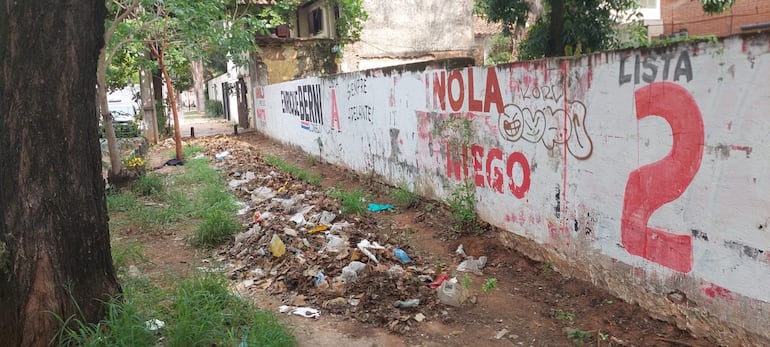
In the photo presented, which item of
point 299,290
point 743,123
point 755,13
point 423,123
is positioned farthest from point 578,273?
point 755,13

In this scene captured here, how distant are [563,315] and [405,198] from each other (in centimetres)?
341

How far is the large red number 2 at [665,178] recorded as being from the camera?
3.27 m

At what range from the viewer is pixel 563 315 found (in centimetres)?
397

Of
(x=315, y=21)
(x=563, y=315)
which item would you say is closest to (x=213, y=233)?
(x=563, y=315)

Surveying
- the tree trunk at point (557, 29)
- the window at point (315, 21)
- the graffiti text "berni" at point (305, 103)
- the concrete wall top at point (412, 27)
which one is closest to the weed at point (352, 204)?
the graffiti text "berni" at point (305, 103)

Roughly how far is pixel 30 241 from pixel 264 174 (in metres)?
7.52

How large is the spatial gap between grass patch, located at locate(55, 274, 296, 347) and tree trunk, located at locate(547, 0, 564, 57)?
7294 mm

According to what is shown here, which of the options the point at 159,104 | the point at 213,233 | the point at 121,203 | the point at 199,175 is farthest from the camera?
the point at 159,104

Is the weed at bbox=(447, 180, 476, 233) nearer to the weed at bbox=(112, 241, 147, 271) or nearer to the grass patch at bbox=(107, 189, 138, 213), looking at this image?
the weed at bbox=(112, 241, 147, 271)

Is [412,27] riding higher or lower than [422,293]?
higher

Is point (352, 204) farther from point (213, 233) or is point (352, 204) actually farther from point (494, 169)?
point (494, 169)

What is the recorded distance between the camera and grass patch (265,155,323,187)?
9477 millimetres

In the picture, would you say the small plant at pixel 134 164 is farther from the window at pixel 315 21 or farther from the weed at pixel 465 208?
the window at pixel 315 21

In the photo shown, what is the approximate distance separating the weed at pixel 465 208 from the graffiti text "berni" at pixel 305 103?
594 cm
